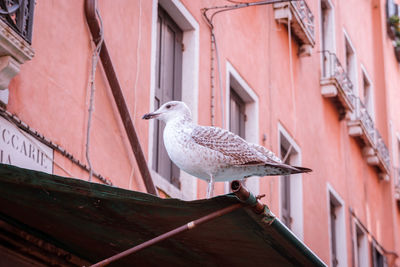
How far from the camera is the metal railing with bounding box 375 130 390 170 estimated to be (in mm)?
19969

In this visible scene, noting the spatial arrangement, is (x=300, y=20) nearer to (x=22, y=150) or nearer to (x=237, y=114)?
(x=237, y=114)

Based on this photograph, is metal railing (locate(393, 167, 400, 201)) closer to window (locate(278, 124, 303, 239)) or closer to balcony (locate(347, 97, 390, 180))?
balcony (locate(347, 97, 390, 180))

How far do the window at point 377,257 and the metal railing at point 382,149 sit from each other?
193cm

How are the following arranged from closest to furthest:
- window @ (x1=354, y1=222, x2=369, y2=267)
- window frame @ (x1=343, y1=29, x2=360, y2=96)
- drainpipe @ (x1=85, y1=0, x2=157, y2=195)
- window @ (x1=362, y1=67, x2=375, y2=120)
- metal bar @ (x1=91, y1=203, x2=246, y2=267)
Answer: metal bar @ (x1=91, y1=203, x2=246, y2=267), drainpipe @ (x1=85, y1=0, x2=157, y2=195), window @ (x1=354, y1=222, x2=369, y2=267), window frame @ (x1=343, y1=29, x2=360, y2=96), window @ (x1=362, y1=67, x2=375, y2=120)

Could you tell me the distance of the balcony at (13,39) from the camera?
6543mm

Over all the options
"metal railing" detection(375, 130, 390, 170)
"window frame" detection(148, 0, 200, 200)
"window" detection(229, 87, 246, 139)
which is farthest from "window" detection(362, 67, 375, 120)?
"window frame" detection(148, 0, 200, 200)

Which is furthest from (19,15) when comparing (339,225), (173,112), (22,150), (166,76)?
(339,225)

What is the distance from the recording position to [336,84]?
53.7ft

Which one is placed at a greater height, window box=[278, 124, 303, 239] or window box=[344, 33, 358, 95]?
window box=[344, 33, 358, 95]

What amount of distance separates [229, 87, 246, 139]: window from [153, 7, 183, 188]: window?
5.42 ft

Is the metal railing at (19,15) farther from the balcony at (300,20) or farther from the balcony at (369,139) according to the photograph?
the balcony at (369,139)

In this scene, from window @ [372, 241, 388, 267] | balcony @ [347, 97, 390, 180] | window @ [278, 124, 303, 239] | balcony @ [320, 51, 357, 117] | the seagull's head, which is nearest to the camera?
the seagull's head

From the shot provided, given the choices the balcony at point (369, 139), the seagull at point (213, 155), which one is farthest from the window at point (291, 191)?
the seagull at point (213, 155)

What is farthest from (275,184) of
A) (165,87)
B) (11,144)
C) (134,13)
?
(11,144)
